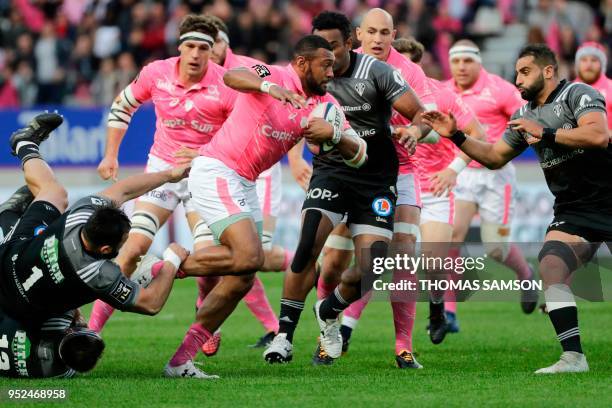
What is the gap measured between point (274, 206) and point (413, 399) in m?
5.61

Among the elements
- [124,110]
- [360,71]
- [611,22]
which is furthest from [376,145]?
[611,22]

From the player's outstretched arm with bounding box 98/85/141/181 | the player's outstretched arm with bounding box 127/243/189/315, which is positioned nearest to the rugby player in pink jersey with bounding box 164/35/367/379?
the player's outstretched arm with bounding box 127/243/189/315

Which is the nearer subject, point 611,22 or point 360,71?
point 360,71

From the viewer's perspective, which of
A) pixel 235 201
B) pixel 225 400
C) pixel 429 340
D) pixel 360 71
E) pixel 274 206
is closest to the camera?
pixel 225 400

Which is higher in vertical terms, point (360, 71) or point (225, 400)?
point (360, 71)

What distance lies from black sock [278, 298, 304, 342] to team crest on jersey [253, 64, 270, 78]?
2003 mm

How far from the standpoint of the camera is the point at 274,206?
13.5 m

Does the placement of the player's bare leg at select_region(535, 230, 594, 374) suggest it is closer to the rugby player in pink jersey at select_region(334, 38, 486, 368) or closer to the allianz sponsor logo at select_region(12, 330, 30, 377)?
the rugby player in pink jersey at select_region(334, 38, 486, 368)

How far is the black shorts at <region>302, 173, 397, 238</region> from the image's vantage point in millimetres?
10148

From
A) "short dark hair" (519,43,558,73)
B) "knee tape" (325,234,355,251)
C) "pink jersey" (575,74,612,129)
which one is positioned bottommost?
"knee tape" (325,234,355,251)

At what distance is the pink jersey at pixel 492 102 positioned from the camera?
46.4ft

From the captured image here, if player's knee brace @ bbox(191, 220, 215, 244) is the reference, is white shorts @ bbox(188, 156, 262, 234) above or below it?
above

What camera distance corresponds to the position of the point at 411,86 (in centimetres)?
1106

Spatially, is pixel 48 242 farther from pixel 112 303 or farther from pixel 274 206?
pixel 274 206
